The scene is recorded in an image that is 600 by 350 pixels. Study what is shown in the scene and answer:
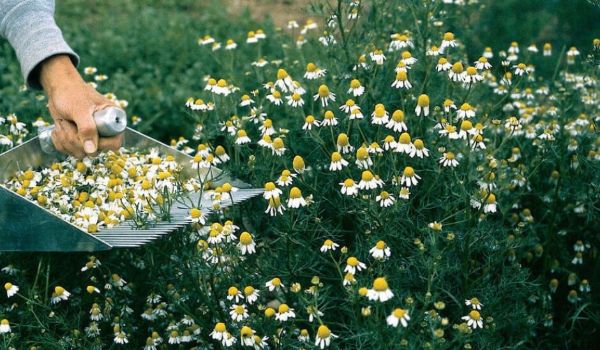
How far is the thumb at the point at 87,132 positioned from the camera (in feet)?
9.05

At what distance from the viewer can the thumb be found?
2760mm

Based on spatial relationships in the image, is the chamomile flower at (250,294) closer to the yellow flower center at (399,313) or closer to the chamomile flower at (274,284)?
the chamomile flower at (274,284)

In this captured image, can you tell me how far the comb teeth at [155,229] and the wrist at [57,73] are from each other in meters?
0.63

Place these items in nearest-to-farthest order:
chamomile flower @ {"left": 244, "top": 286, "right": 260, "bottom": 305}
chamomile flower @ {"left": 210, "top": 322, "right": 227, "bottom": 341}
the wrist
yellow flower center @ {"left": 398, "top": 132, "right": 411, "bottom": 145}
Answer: chamomile flower @ {"left": 210, "top": 322, "right": 227, "bottom": 341}, chamomile flower @ {"left": 244, "top": 286, "right": 260, "bottom": 305}, yellow flower center @ {"left": 398, "top": 132, "right": 411, "bottom": 145}, the wrist

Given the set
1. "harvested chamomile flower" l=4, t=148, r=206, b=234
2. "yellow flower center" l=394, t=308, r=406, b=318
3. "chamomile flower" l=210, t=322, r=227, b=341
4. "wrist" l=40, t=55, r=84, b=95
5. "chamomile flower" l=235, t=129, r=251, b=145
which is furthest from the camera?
"wrist" l=40, t=55, r=84, b=95

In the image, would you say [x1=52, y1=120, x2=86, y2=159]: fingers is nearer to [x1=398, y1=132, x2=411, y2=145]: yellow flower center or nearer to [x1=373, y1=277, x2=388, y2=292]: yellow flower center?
[x1=398, y1=132, x2=411, y2=145]: yellow flower center

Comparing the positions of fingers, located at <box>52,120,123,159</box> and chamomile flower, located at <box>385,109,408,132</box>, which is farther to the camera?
fingers, located at <box>52,120,123,159</box>

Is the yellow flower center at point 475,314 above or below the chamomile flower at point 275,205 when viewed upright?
below

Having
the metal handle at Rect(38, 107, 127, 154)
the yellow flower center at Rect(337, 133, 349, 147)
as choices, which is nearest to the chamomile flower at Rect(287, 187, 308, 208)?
the yellow flower center at Rect(337, 133, 349, 147)

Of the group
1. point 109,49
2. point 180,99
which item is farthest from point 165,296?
point 109,49

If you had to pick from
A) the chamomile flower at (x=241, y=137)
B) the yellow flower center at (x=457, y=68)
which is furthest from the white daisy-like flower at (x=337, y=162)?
the yellow flower center at (x=457, y=68)

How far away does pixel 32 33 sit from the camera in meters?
2.95

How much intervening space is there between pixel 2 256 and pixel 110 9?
12.4 feet

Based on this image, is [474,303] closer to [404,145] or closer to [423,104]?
[404,145]
